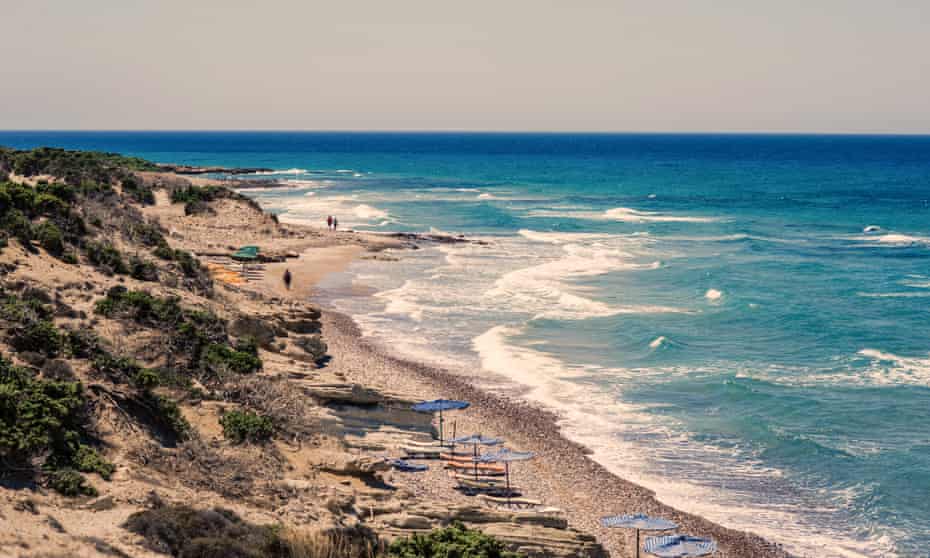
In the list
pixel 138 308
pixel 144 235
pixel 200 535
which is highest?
pixel 144 235

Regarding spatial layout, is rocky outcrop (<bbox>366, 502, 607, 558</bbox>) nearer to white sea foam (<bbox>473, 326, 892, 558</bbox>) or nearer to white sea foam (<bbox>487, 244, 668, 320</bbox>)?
white sea foam (<bbox>473, 326, 892, 558</bbox>)

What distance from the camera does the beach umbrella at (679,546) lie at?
719 inches

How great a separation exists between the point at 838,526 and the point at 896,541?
4.28 ft

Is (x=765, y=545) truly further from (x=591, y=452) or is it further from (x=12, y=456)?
(x=12, y=456)

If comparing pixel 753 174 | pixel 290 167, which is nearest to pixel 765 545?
pixel 753 174

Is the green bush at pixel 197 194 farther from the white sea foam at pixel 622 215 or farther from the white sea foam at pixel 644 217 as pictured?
the white sea foam at pixel 644 217

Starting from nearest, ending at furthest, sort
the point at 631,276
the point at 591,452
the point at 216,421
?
1. the point at 216,421
2. the point at 591,452
3. the point at 631,276

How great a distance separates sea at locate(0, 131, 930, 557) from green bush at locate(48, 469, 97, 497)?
14461 mm

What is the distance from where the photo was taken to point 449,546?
13.1 metres

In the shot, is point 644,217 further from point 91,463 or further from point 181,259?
point 91,463

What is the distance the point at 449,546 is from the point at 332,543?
1766mm

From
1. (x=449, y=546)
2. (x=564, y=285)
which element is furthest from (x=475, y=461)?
(x=564, y=285)

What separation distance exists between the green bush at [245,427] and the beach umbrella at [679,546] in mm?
8790

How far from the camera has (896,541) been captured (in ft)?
66.9
